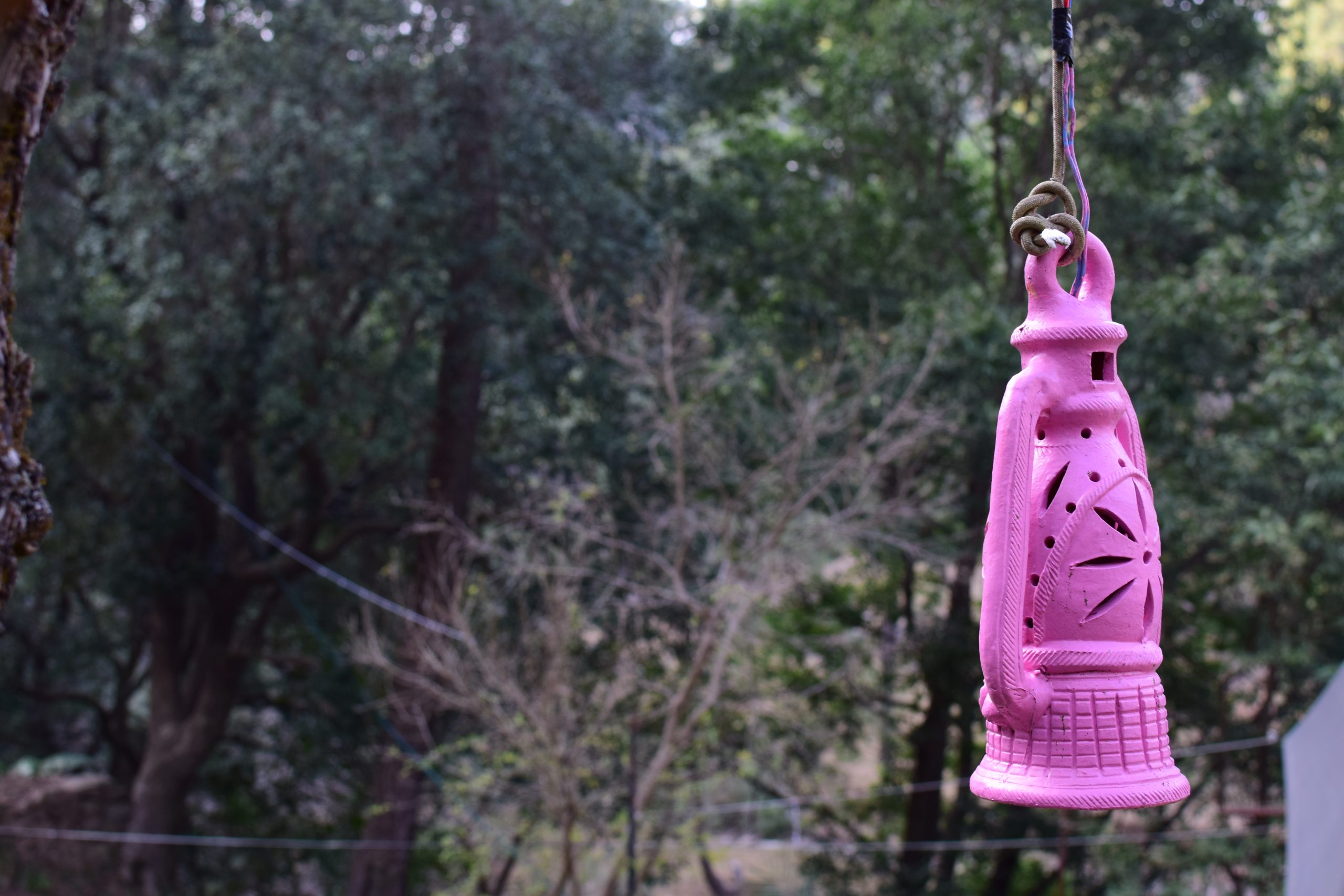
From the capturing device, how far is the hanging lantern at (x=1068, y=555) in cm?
192

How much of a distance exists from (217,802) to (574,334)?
26.3 feet

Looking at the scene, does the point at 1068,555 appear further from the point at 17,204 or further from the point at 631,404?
the point at 631,404

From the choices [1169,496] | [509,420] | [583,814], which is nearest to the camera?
[583,814]

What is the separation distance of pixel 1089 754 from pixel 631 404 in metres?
9.02

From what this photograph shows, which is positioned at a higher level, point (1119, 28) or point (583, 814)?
point (1119, 28)

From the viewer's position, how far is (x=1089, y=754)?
1959 mm

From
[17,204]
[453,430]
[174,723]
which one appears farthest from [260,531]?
[17,204]

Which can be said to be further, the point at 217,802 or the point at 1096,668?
the point at 217,802

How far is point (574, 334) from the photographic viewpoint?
10648 millimetres

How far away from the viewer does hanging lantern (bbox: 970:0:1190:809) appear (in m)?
1.92

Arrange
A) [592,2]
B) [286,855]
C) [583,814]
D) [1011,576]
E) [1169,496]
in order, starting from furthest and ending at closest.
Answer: [286,855] → [592,2] → [1169,496] → [583,814] → [1011,576]

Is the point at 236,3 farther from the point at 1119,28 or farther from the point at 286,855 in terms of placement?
the point at 286,855

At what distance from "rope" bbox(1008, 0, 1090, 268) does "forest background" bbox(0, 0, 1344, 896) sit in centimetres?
588

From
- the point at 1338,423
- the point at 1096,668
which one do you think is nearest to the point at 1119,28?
the point at 1338,423
